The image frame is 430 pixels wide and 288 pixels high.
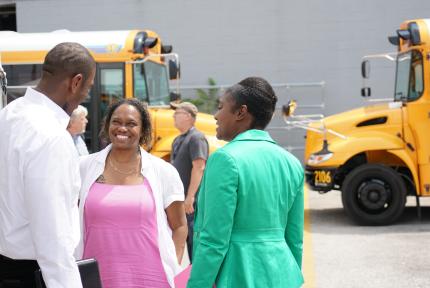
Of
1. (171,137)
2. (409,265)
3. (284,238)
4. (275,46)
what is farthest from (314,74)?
(284,238)

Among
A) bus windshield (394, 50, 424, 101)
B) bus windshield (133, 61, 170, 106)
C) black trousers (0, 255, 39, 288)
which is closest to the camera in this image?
black trousers (0, 255, 39, 288)

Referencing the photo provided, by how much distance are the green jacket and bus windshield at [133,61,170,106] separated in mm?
7874

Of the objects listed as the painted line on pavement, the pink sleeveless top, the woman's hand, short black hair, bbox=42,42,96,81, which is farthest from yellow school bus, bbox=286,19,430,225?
short black hair, bbox=42,42,96,81

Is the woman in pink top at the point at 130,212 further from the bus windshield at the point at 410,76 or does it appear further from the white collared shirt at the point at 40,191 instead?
the bus windshield at the point at 410,76

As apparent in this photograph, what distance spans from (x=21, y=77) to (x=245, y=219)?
8494 mm

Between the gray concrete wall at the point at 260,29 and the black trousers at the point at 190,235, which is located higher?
the gray concrete wall at the point at 260,29

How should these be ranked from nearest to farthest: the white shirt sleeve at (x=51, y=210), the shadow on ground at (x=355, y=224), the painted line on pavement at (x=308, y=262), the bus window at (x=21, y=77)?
1. the white shirt sleeve at (x=51, y=210)
2. the painted line on pavement at (x=308, y=262)
3. the shadow on ground at (x=355, y=224)
4. the bus window at (x=21, y=77)

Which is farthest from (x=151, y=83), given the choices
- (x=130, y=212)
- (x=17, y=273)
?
(x=17, y=273)

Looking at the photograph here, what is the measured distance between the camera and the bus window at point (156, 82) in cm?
1116

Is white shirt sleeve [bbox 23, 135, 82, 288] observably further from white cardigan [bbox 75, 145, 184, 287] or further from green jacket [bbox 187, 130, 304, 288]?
white cardigan [bbox 75, 145, 184, 287]

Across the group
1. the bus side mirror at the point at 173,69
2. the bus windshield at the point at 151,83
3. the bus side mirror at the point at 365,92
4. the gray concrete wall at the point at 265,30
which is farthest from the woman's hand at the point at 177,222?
the gray concrete wall at the point at 265,30

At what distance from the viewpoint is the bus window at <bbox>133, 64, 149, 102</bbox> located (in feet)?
35.5

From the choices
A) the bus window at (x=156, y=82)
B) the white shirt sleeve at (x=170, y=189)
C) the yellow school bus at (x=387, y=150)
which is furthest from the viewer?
the bus window at (x=156, y=82)

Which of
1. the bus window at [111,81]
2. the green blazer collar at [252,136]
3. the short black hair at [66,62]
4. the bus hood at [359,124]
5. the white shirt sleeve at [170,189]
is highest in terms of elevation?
the short black hair at [66,62]
